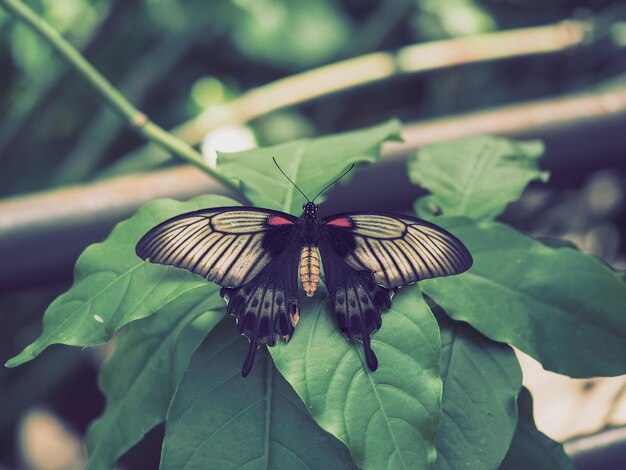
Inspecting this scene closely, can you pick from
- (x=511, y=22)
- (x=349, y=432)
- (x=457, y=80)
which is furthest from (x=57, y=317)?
(x=511, y=22)

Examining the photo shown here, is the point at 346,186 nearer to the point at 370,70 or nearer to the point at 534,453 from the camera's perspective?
the point at 534,453

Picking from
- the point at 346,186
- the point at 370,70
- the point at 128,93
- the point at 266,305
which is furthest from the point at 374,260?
the point at 128,93

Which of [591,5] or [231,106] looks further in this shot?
[591,5]

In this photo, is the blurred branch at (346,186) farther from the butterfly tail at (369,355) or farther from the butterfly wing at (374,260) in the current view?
the butterfly tail at (369,355)

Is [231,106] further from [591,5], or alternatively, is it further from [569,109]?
[591,5]

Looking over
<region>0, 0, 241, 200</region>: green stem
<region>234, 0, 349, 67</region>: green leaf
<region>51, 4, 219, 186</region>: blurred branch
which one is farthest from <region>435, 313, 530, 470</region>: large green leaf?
<region>234, 0, 349, 67</region>: green leaf

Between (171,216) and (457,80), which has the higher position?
(457,80)
